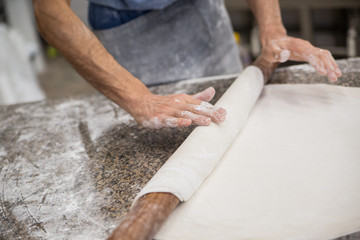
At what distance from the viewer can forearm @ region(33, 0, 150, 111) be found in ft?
3.54

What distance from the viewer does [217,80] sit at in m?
1.42

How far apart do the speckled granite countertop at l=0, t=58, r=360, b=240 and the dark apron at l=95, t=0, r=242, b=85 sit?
4.5 inches

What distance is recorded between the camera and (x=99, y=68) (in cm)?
111

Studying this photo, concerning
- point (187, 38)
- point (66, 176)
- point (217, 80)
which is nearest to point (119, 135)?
point (66, 176)

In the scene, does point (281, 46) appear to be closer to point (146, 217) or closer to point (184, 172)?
point (184, 172)

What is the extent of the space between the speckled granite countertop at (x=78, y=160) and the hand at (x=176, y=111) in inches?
2.6

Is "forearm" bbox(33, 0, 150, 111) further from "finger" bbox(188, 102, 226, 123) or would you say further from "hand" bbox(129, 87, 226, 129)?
"finger" bbox(188, 102, 226, 123)

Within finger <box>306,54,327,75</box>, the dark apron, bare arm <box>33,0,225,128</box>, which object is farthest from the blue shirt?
finger <box>306,54,327,75</box>

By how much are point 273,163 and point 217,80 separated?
2.05 feet

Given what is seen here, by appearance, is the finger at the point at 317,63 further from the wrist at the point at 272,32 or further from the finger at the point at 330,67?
the wrist at the point at 272,32

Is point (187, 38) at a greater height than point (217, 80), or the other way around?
point (187, 38)

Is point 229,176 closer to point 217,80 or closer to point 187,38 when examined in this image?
point 217,80

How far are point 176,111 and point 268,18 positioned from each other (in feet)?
2.00

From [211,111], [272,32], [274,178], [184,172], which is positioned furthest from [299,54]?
[184,172]
